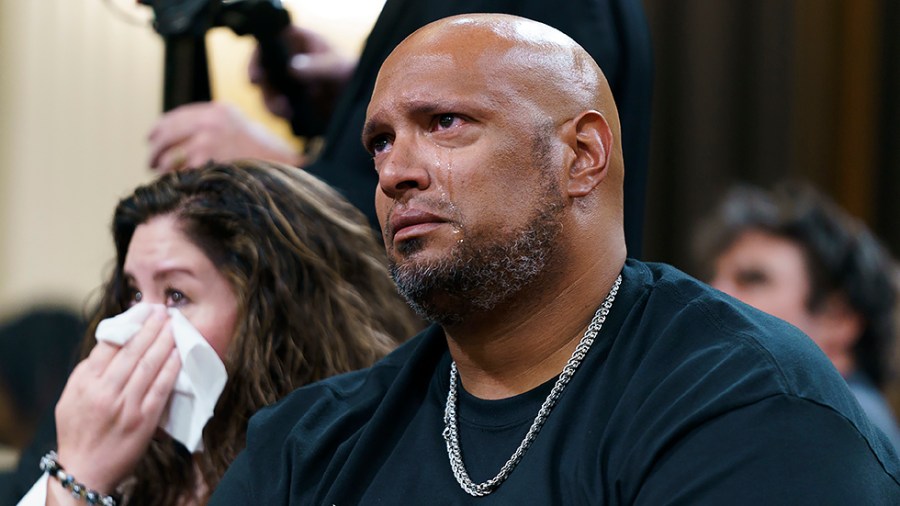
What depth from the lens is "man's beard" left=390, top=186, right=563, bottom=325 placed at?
4.77ft

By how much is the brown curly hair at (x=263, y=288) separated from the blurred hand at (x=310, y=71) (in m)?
0.68

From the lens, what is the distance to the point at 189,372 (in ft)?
6.36

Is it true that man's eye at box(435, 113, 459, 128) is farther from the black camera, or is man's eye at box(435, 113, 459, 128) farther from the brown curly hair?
the black camera

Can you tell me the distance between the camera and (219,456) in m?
1.99

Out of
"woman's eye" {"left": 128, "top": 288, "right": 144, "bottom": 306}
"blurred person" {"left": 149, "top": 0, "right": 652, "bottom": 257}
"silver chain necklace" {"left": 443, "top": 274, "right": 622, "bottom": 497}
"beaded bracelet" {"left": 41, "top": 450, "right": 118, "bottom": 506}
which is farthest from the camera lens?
"blurred person" {"left": 149, "top": 0, "right": 652, "bottom": 257}

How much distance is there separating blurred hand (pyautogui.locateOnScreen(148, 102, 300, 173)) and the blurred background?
69.6 inches

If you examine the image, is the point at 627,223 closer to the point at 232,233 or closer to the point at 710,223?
the point at 232,233

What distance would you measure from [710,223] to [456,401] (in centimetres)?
245

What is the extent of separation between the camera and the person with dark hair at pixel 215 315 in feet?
6.36

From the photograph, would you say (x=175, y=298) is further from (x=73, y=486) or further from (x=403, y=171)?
(x=403, y=171)

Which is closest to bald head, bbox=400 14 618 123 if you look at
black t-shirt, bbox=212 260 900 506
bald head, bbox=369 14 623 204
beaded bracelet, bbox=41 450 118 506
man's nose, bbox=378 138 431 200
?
bald head, bbox=369 14 623 204

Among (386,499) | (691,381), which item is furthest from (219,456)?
(691,381)

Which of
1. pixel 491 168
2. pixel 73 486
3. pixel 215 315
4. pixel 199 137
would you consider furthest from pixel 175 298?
pixel 491 168

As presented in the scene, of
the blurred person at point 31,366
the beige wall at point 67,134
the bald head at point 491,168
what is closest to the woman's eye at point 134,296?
the bald head at point 491,168
